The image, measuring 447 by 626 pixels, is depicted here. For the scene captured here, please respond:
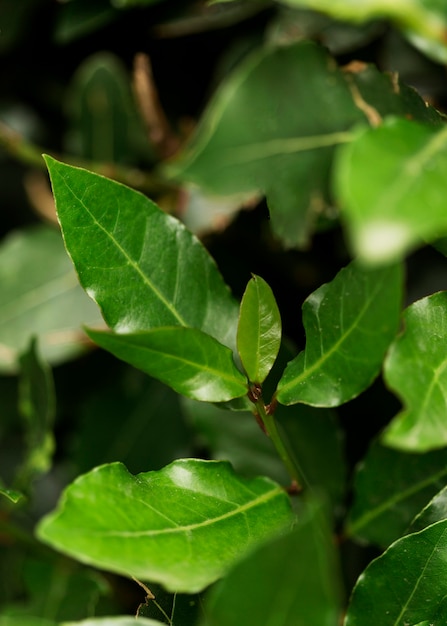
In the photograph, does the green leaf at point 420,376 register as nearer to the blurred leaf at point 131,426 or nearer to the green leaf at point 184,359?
the green leaf at point 184,359

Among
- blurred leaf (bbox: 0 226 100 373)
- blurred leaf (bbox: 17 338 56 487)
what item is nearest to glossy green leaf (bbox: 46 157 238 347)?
blurred leaf (bbox: 17 338 56 487)

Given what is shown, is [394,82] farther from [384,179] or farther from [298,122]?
[384,179]

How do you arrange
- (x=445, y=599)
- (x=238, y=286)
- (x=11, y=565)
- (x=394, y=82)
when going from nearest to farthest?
(x=445, y=599), (x=394, y=82), (x=238, y=286), (x=11, y=565)

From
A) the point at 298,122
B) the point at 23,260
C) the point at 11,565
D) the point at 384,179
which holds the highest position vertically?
the point at 384,179

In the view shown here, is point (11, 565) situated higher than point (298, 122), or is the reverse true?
point (298, 122)

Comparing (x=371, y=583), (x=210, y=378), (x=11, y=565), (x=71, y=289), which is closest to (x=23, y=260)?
(x=71, y=289)

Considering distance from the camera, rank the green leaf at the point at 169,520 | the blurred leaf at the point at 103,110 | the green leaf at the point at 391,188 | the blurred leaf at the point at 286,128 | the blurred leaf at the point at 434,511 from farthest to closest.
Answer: the blurred leaf at the point at 103,110
the blurred leaf at the point at 286,128
the blurred leaf at the point at 434,511
the green leaf at the point at 169,520
the green leaf at the point at 391,188

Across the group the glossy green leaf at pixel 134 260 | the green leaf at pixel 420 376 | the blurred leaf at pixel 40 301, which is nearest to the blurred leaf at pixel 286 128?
the glossy green leaf at pixel 134 260
